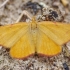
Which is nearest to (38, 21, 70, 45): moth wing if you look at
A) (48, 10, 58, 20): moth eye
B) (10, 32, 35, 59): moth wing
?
(10, 32, 35, 59): moth wing

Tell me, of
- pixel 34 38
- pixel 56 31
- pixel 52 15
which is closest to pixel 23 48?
pixel 34 38

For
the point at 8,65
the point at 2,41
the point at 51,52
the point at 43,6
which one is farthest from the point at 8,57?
the point at 43,6

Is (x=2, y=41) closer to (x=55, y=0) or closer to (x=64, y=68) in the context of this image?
(x=64, y=68)

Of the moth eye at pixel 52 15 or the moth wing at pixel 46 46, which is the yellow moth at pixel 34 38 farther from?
the moth eye at pixel 52 15

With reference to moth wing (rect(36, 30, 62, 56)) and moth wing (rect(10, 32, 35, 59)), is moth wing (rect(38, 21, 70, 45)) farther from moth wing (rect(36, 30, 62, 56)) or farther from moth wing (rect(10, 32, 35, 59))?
moth wing (rect(10, 32, 35, 59))

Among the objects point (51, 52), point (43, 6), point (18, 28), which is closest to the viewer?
point (51, 52)

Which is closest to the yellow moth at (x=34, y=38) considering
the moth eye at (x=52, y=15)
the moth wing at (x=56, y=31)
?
the moth wing at (x=56, y=31)
